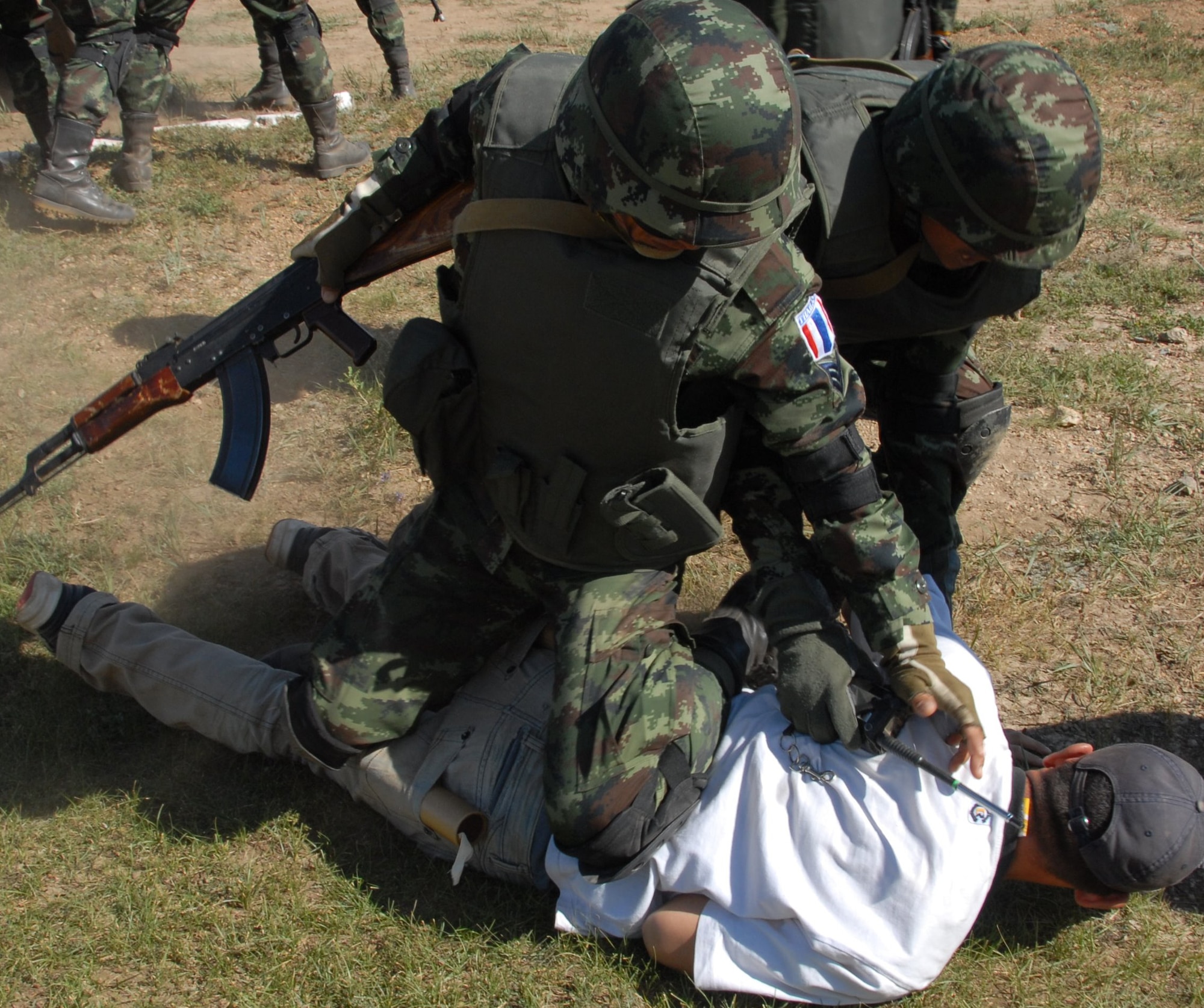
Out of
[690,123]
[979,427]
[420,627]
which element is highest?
[690,123]

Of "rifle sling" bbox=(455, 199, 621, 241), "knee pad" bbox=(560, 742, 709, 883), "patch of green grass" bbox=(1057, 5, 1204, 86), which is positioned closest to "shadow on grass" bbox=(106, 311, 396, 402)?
"rifle sling" bbox=(455, 199, 621, 241)

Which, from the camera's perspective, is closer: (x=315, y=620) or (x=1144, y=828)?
(x=1144, y=828)

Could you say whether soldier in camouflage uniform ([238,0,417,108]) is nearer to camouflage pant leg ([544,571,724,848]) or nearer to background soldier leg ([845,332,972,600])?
background soldier leg ([845,332,972,600])

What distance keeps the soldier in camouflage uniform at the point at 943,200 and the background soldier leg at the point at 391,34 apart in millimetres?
4877

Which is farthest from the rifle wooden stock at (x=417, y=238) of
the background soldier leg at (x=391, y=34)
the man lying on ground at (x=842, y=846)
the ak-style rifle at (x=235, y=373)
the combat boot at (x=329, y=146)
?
the background soldier leg at (x=391, y=34)

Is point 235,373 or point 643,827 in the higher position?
point 235,373

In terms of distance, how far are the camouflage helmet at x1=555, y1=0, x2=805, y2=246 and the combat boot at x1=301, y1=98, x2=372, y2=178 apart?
4.34 m

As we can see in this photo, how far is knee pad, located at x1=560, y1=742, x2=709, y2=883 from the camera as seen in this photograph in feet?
7.64

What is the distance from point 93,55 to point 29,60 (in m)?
0.65

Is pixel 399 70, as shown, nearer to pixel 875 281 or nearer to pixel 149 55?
pixel 149 55

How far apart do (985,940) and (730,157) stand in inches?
71.9

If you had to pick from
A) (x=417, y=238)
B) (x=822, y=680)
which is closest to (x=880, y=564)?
(x=822, y=680)

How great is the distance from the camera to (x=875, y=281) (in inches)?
102

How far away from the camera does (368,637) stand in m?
2.78
